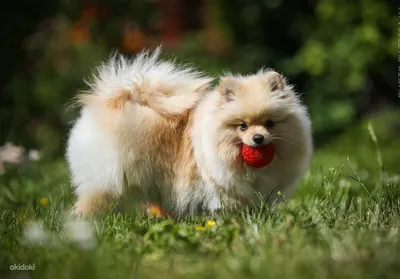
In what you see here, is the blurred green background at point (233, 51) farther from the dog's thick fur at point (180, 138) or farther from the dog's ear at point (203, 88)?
the dog's ear at point (203, 88)


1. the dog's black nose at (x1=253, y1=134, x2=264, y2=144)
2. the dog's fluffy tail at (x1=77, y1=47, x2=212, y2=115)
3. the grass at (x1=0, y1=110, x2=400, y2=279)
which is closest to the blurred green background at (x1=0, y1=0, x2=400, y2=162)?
the dog's fluffy tail at (x1=77, y1=47, x2=212, y2=115)

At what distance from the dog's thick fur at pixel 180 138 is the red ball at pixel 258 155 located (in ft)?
0.19

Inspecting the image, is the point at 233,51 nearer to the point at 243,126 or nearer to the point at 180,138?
the point at 180,138

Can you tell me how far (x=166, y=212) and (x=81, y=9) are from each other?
6.96m

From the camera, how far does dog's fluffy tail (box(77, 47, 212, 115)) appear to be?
4.54 meters

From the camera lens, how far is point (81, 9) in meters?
11.0

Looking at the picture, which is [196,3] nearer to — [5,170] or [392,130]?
[392,130]

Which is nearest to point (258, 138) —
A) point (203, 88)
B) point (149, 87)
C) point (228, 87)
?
point (228, 87)

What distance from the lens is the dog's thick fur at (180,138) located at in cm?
423

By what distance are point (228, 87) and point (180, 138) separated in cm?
52

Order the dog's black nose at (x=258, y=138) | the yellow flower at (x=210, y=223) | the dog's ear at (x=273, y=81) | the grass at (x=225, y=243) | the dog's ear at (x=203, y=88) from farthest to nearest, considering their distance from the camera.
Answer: the dog's ear at (x=203, y=88) → the dog's ear at (x=273, y=81) → the dog's black nose at (x=258, y=138) → the yellow flower at (x=210, y=223) → the grass at (x=225, y=243)

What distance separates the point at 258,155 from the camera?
4.15 meters

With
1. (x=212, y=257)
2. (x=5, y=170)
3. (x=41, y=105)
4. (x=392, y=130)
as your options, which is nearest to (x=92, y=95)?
(x=5, y=170)

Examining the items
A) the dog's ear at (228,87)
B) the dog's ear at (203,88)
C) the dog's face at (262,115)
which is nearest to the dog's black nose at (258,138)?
the dog's face at (262,115)
